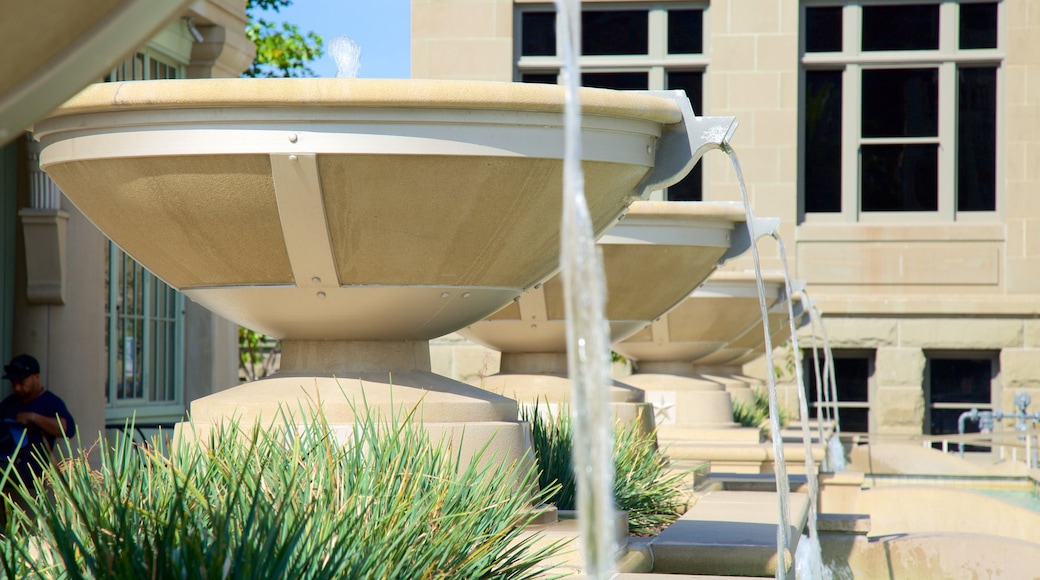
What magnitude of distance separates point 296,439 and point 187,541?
2.67 ft

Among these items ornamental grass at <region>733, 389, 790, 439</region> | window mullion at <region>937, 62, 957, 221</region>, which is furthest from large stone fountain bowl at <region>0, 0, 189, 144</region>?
window mullion at <region>937, 62, 957, 221</region>

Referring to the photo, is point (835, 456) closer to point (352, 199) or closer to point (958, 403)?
point (958, 403)

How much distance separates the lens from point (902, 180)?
60.5ft

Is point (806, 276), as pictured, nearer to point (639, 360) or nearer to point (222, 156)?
point (639, 360)

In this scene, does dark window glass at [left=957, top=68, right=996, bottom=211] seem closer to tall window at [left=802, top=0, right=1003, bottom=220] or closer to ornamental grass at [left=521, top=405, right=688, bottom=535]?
tall window at [left=802, top=0, right=1003, bottom=220]

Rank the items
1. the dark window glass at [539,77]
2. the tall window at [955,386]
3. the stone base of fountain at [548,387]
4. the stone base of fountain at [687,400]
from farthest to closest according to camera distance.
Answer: the dark window glass at [539,77]
the tall window at [955,386]
the stone base of fountain at [687,400]
the stone base of fountain at [548,387]

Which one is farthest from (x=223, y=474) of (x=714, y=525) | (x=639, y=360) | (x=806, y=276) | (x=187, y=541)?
(x=806, y=276)

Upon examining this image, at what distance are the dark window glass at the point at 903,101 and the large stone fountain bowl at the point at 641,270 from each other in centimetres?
→ 1264

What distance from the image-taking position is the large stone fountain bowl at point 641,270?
20.2 feet

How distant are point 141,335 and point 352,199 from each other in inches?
282

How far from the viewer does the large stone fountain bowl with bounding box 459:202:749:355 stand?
616 cm

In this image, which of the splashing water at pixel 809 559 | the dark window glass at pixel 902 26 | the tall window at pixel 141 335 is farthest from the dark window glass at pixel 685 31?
the splashing water at pixel 809 559

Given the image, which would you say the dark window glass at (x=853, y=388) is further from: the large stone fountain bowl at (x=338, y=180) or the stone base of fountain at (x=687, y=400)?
the large stone fountain bowl at (x=338, y=180)

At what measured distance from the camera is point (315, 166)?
11.5 ft
